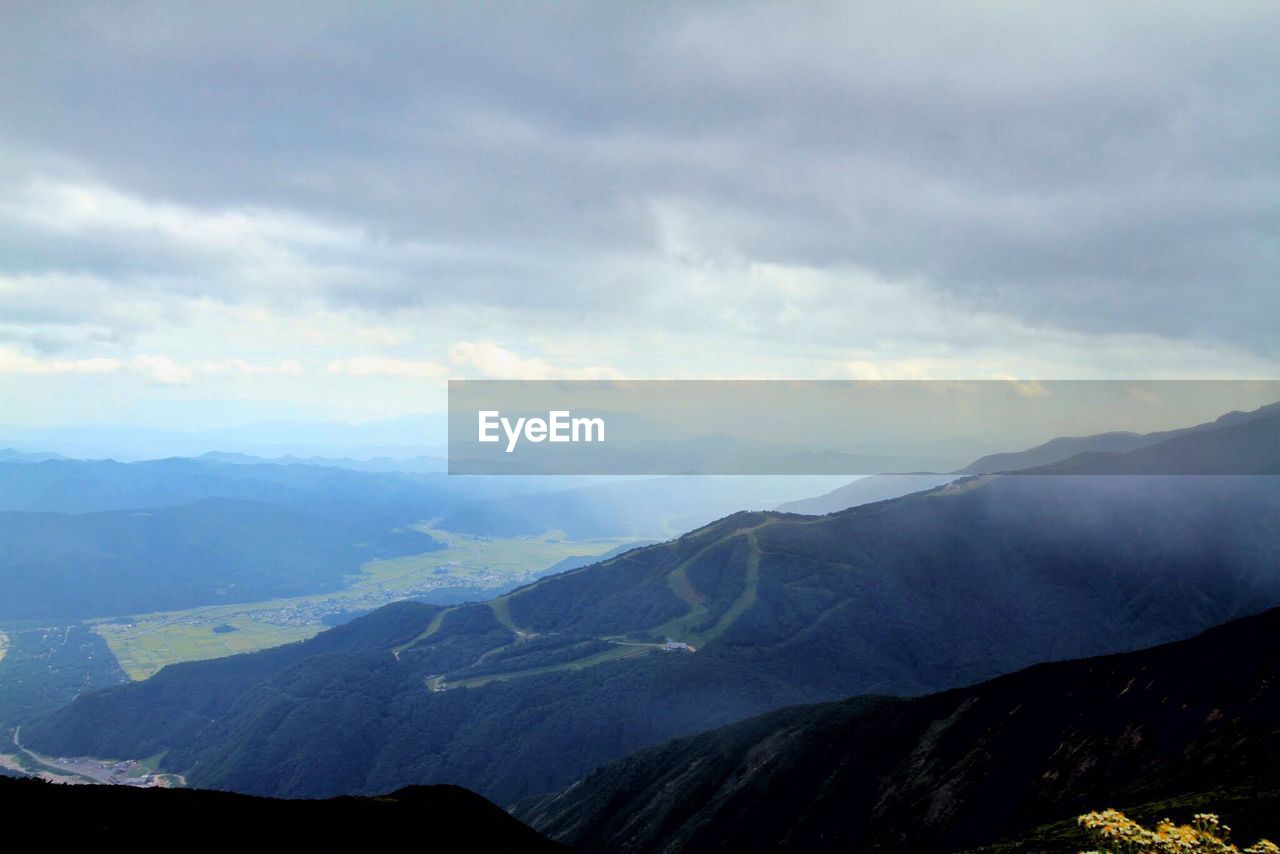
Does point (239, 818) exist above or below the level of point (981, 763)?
above

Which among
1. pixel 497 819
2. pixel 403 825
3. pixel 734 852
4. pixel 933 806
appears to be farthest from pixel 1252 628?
pixel 403 825

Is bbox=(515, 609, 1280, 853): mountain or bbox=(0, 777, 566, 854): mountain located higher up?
bbox=(0, 777, 566, 854): mountain

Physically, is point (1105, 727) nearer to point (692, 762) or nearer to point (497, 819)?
point (497, 819)

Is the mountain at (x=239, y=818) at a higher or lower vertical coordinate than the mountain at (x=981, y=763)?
higher

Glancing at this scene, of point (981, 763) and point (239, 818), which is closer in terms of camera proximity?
point (239, 818)

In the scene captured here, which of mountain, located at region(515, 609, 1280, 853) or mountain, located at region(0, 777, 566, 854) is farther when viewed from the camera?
mountain, located at region(515, 609, 1280, 853)
